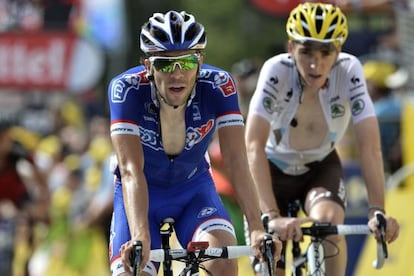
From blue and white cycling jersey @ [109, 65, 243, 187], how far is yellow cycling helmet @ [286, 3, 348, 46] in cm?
117

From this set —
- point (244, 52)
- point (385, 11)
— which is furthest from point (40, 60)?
point (244, 52)

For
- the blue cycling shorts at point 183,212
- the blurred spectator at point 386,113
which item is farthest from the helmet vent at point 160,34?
the blurred spectator at point 386,113

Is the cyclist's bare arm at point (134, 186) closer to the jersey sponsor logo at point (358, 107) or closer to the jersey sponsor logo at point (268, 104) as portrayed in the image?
the jersey sponsor logo at point (268, 104)

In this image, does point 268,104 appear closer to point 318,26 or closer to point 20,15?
point 318,26

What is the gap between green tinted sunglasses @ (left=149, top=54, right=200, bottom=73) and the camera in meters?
7.16

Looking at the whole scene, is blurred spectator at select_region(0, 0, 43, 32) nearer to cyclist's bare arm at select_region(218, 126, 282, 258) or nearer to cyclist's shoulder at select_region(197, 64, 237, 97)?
cyclist's shoulder at select_region(197, 64, 237, 97)

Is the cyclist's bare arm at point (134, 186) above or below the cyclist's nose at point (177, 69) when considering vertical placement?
below

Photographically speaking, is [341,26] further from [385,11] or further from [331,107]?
[385,11]

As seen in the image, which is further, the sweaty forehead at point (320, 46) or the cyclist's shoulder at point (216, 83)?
the sweaty forehead at point (320, 46)

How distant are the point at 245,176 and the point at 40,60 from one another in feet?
55.1

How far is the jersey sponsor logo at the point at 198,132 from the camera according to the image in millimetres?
7531

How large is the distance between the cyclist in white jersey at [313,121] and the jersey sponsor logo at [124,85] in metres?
1.38

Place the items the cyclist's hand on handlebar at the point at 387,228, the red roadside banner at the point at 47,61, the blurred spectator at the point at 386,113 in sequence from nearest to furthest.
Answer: the cyclist's hand on handlebar at the point at 387,228 → the blurred spectator at the point at 386,113 → the red roadside banner at the point at 47,61

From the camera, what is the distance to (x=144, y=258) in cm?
667
